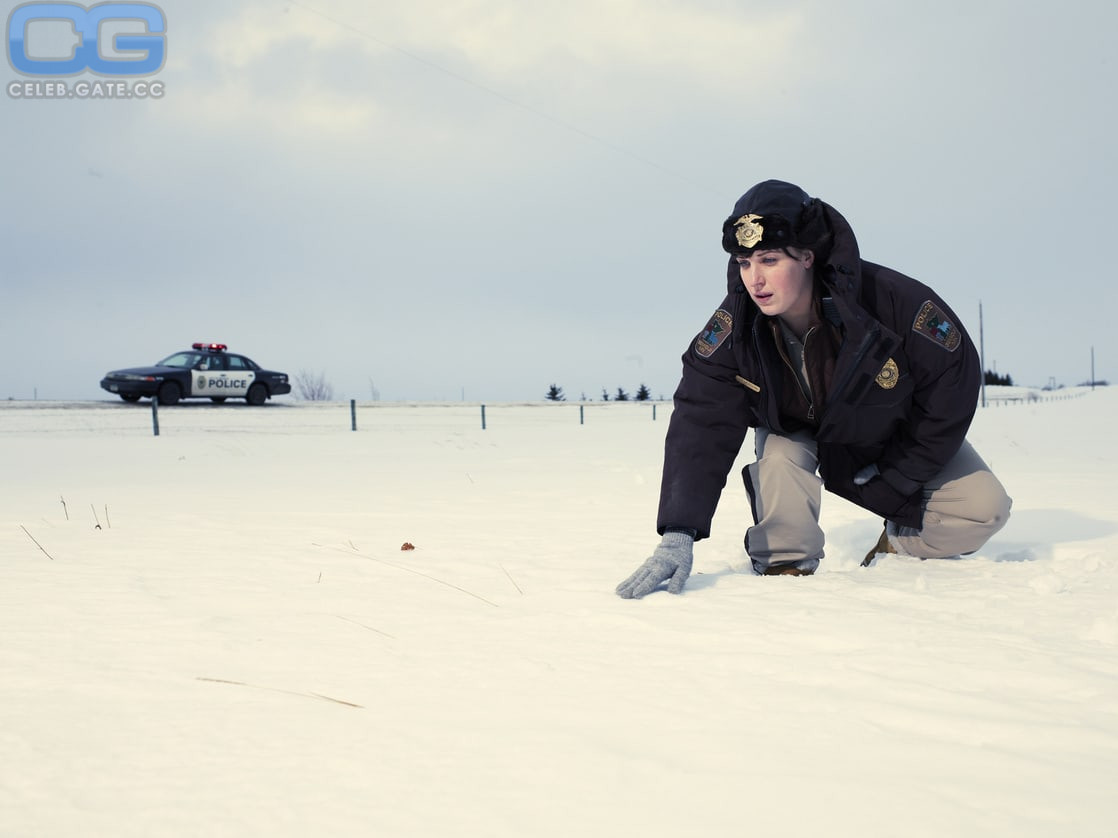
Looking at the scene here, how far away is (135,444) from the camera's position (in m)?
11.4

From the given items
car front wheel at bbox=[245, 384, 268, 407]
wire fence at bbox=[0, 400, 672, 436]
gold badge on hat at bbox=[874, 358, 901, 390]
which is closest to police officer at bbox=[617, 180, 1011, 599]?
gold badge on hat at bbox=[874, 358, 901, 390]

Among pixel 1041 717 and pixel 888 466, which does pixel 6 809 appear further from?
pixel 888 466

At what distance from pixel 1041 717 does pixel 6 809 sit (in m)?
1.79

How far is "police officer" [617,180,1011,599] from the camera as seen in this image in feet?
8.50

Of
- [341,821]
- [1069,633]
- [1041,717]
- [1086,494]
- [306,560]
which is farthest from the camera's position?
[1086,494]

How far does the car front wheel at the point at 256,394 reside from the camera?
2088 centimetres

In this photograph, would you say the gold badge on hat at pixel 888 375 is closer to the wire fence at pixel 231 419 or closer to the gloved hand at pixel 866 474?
the gloved hand at pixel 866 474

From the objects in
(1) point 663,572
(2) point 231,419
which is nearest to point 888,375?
(1) point 663,572

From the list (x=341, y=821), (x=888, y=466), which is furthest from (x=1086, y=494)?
(x=341, y=821)

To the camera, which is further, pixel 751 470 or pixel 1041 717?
pixel 751 470

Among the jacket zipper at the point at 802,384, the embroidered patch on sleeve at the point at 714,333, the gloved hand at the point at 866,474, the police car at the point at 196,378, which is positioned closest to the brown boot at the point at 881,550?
the gloved hand at the point at 866,474

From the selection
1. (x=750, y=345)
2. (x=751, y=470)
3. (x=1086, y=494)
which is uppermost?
(x=750, y=345)

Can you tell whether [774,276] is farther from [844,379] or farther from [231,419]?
[231,419]

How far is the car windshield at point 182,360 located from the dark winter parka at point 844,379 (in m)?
18.6
